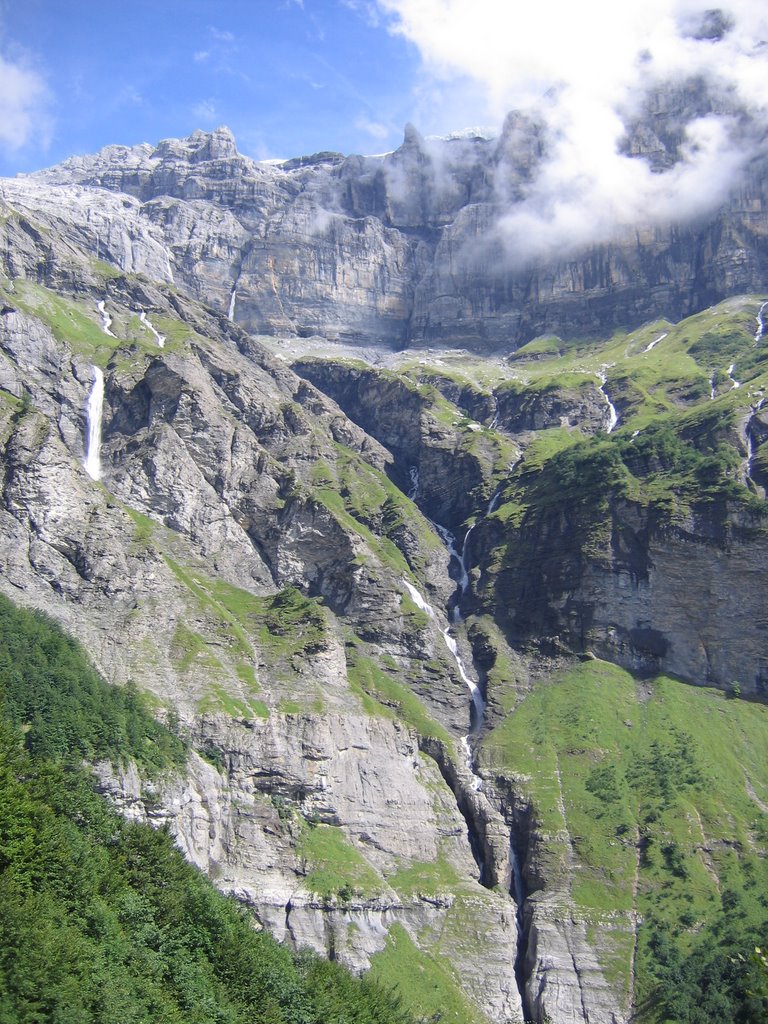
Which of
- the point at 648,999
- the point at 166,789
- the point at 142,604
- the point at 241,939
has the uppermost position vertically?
the point at 142,604

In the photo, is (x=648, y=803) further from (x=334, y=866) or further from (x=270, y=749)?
(x=270, y=749)

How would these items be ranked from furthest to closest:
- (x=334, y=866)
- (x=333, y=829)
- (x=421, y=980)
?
(x=333, y=829) → (x=334, y=866) → (x=421, y=980)

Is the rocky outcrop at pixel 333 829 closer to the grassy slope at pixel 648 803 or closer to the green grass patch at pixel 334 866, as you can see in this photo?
the green grass patch at pixel 334 866

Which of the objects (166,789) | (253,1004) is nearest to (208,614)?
(166,789)

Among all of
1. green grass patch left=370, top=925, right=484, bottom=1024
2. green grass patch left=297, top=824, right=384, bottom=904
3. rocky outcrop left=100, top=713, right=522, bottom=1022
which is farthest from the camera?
green grass patch left=297, top=824, right=384, bottom=904

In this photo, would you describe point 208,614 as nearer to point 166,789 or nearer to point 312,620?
point 312,620

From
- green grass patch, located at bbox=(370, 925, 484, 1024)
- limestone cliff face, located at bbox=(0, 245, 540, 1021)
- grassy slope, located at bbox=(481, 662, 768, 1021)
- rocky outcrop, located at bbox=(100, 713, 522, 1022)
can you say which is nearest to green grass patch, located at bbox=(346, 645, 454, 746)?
limestone cliff face, located at bbox=(0, 245, 540, 1021)

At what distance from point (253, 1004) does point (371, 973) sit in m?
57.6

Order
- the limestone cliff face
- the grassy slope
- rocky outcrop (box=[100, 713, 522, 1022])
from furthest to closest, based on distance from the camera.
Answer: the grassy slope → the limestone cliff face → rocky outcrop (box=[100, 713, 522, 1022])

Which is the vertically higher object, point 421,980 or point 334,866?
point 334,866

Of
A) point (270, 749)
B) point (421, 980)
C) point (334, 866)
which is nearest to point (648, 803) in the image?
point (421, 980)

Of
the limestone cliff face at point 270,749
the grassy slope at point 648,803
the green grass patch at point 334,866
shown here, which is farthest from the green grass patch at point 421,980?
the grassy slope at point 648,803

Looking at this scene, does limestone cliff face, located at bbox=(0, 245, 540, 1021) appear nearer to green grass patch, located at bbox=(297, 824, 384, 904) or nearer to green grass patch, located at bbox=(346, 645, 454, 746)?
green grass patch, located at bbox=(297, 824, 384, 904)

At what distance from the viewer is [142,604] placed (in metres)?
180
